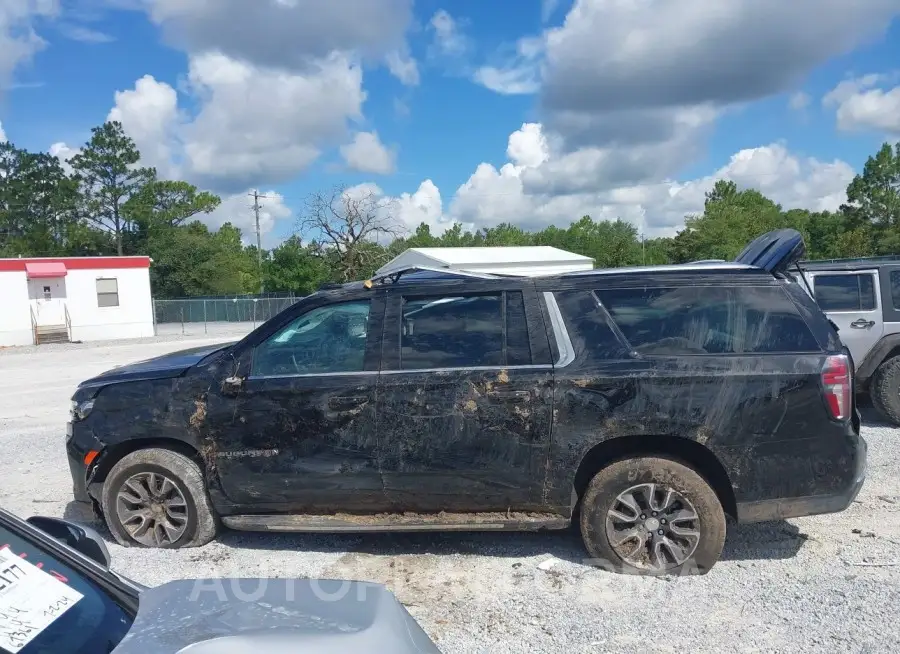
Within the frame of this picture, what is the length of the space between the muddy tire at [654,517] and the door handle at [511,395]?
67cm

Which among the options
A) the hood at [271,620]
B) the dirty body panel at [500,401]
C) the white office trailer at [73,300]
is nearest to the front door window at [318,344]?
the dirty body panel at [500,401]

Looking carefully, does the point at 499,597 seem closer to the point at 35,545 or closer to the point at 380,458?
the point at 380,458

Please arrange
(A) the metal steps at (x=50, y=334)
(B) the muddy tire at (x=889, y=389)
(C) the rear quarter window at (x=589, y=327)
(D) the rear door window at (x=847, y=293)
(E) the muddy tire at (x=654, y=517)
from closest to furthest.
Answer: (E) the muddy tire at (x=654, y=517), (C) the rear quarter window at (x=589, y=327), (B) the muddy tire at (x=889, y=389), (D) the rear door window at (x=847, y=293), (A) the metal steps at (x=50, y=334)

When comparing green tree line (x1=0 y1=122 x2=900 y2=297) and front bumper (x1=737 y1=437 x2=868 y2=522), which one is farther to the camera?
green tree line (x1=0 y1=122 x2=900 y2=297)

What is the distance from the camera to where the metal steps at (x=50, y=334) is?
2805 centimetres

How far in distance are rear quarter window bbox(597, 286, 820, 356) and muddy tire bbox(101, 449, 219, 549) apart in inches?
118

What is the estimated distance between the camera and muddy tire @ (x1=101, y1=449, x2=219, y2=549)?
4586mm

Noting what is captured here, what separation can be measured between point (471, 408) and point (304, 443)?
1.11 metres

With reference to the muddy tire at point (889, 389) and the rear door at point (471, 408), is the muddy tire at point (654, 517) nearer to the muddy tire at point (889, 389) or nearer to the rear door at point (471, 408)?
the rear door at point (471, 408)

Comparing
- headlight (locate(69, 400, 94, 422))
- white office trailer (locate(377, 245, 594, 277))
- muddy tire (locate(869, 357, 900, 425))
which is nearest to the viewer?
headlight (locate(69, 400, 94, 422))

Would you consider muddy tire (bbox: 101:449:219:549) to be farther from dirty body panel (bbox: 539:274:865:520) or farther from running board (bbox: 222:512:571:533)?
dirty body panel (bbox: 539:274:865:520)

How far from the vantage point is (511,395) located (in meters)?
4.21

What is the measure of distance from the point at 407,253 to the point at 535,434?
113 ft

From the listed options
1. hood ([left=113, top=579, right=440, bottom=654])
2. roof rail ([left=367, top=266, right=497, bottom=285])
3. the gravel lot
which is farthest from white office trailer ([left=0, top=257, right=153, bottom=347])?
hood ([left=113, top=579, right=440, bottom=654])
